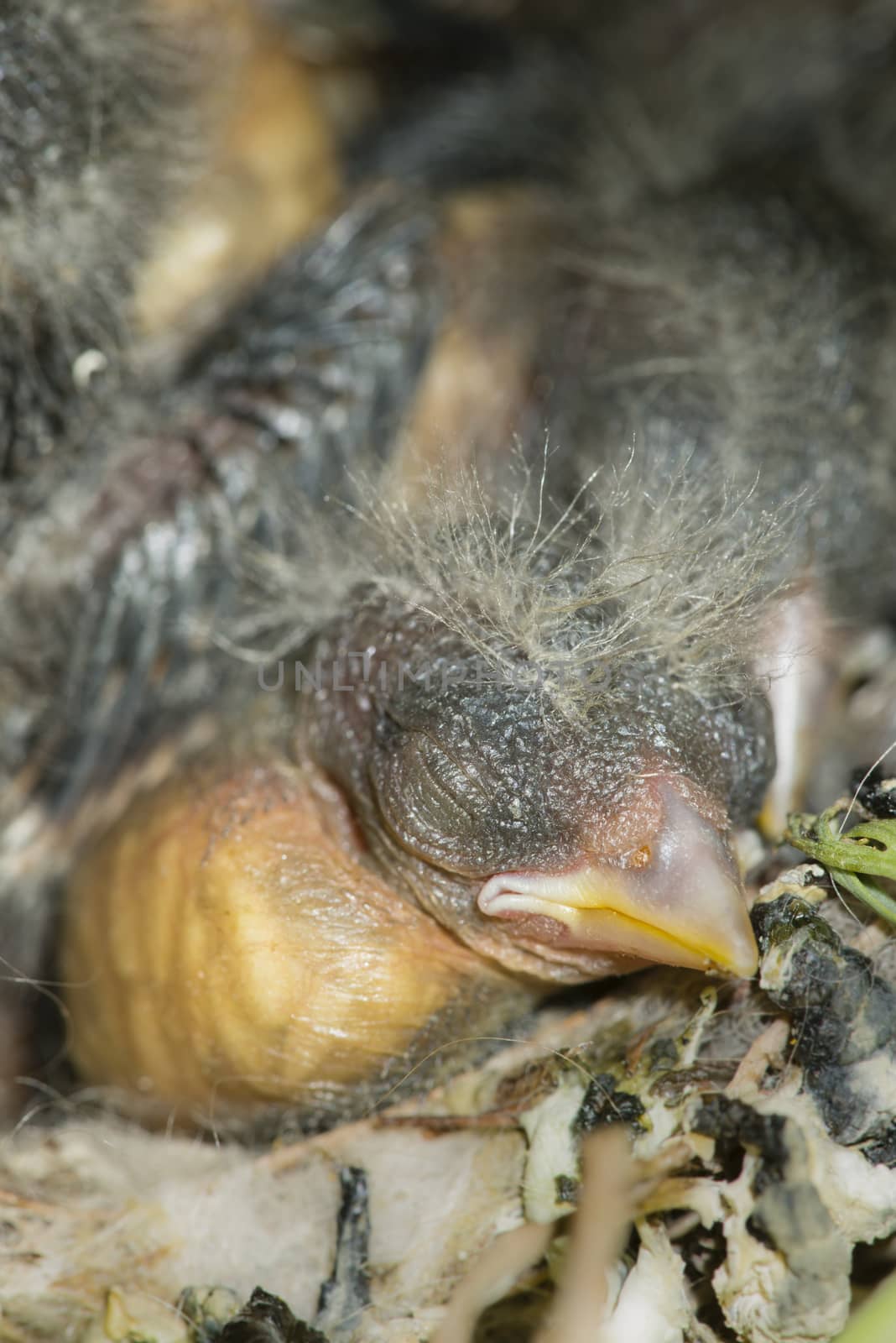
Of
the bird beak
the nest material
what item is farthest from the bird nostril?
the nest material

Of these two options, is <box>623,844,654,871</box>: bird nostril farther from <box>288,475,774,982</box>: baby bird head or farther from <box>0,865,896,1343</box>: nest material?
<box>0,865,896,1343</box>: nest material

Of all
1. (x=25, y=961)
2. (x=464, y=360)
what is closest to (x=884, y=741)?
(x=464, y=360)

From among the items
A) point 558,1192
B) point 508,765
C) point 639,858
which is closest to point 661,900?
point 639,858

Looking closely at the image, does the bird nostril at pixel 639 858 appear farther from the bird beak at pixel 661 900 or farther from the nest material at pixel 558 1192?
the nest material at pixel 558 1192

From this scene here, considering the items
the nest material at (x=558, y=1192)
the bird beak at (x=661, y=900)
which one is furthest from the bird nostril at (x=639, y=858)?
the nest material at (x=558, y=1192)

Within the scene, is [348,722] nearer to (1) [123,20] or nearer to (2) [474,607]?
(2) [474,607]

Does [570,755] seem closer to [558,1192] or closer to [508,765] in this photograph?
[508,765]
